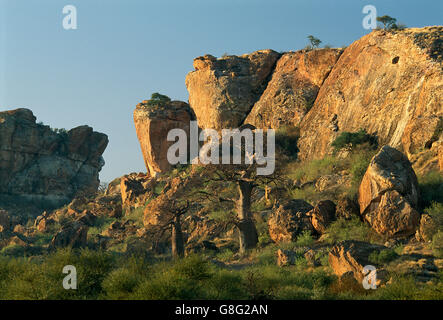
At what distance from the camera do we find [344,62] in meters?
29.9

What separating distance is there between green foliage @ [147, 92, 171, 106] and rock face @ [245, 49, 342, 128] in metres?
6.99

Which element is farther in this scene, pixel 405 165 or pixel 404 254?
pixel 405 165

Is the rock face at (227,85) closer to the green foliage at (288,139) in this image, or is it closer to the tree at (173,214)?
the green foliage at (288,139)

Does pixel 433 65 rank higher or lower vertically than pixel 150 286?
higher

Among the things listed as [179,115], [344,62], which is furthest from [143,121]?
[344,62]

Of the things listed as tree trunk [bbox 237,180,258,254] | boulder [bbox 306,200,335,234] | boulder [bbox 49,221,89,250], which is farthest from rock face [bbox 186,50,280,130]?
boulder [bbox 306,200,335,234]

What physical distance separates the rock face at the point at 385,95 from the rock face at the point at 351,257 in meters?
8.15

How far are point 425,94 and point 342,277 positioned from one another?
12.3 metres

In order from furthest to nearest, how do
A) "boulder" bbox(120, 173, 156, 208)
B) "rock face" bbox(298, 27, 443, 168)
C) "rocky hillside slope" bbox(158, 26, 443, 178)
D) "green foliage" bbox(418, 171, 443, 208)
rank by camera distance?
"boulder" bbox(120, 173, 156, 208), "rocky hillside slope" bbox(158, 26, 443, 178), "rock face" bbox(298, 27, 443, 168), "green foliage" bbox(418, 171, 443, 208)

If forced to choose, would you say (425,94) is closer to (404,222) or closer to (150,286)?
(404,222)

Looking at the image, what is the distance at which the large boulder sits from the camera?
18.8 meters

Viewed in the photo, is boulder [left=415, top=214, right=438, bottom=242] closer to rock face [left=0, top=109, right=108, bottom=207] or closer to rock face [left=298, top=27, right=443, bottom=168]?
rock face [left=298, top=27, right=443, bottom=168]

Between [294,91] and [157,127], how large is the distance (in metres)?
9.95

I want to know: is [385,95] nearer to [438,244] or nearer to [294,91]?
[294,91]
